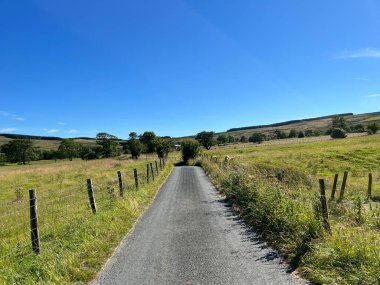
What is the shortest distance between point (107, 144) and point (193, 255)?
10790 centimetres

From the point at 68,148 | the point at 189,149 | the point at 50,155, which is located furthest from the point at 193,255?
the point at 50,155

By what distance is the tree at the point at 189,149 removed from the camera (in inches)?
2394

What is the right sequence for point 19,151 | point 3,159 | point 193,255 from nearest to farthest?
1. point 193,255
2. point 19,151
3. point 3,159

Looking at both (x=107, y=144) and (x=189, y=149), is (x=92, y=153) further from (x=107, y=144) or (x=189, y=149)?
(x=189, y=149)

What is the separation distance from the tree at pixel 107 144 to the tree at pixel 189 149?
5586 cm

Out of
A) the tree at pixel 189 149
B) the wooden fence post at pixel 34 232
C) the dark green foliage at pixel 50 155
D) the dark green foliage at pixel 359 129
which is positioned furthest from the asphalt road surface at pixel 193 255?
the dark green foliage at pixel 359 129

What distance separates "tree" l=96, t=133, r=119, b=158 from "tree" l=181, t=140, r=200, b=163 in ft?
183

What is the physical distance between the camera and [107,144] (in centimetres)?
11181

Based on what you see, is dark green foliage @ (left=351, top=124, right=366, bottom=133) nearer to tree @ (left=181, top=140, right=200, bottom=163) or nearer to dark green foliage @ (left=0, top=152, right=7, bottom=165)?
tree @ (left=181, top=140, right=200, bottom=163)

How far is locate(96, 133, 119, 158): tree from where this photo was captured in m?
111

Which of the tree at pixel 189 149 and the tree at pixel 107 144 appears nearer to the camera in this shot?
the tree at pixel 189 149

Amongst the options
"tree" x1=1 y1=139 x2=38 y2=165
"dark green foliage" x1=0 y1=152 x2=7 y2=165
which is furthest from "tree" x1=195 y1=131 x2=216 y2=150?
"dark green foliage" x1=0 y1=152 x2=7 y2=165

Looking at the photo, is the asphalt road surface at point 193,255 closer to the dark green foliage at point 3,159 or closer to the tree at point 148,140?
the tree at point 148,140

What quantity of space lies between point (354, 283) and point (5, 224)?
11.9 m
